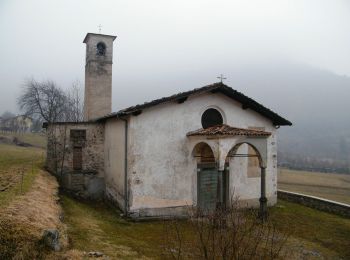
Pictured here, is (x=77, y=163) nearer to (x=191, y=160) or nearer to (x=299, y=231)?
(x=191, y=160)

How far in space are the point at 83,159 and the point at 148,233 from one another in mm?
7526

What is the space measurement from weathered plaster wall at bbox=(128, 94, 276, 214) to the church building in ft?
0.13

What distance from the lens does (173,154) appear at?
47.3ft

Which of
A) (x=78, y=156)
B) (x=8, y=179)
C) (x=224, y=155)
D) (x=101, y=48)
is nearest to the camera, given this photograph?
(x=224, y=155)

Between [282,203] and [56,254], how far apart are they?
44.1 feet

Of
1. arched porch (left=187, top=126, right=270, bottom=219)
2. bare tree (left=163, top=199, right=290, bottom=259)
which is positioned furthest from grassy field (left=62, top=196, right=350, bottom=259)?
arched porch (left=187, top=126, right=270, bottom=219)

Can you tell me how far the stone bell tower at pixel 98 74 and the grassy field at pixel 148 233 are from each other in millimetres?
7455

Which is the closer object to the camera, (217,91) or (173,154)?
(173,154)

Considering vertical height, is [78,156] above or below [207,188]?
above

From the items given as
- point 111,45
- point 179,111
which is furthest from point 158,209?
point 111,45

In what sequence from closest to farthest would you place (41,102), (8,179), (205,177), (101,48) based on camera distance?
(8,179), (205,177), (101,48), (41,102)

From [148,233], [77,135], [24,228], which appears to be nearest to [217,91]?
[148,233]

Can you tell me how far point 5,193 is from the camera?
10422 millimetres

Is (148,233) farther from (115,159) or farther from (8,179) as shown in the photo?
(8,179)
